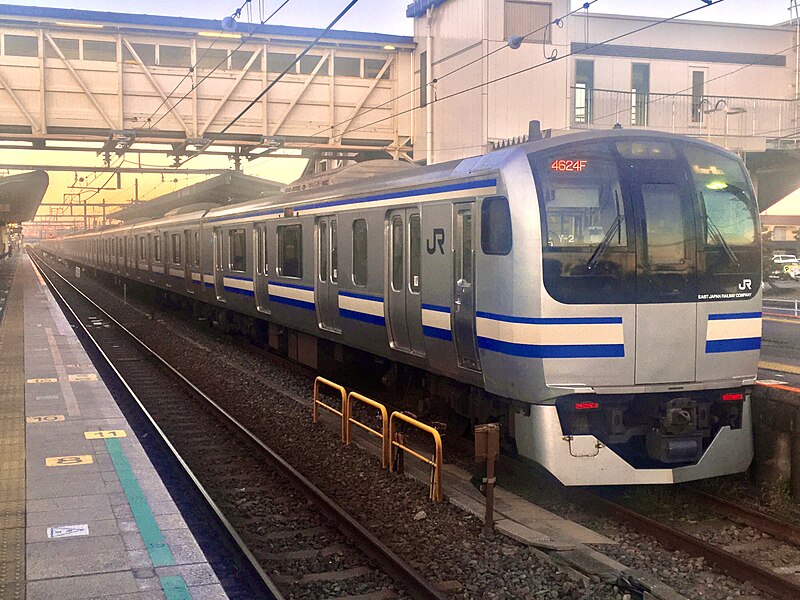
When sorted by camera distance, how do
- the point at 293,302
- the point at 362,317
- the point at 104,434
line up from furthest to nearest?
the point at 293,302 → the point at 362,317 → the point at 104,434

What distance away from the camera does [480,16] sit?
22.5 metres

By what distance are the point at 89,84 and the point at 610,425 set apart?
20.3m

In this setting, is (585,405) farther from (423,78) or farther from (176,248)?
(423,78)

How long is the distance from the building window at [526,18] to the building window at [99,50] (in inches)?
412

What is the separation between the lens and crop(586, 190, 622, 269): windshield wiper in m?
7.12

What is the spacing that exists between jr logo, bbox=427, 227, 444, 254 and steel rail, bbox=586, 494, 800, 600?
2752mm

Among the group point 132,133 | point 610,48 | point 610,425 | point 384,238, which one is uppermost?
point 610,48

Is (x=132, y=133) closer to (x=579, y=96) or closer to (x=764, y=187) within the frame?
(x=579, y=96)

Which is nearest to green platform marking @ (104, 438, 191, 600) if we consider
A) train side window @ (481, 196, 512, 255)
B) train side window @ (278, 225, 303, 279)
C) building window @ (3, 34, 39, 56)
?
train side window @ (481, 196, 512, 255)

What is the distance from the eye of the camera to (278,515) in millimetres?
7496

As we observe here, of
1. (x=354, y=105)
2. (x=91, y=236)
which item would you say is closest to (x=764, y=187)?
(x=354, y=105)

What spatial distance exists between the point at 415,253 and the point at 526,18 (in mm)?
15731

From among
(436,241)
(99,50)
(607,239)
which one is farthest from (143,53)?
(607,239)

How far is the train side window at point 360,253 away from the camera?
10.7 m
